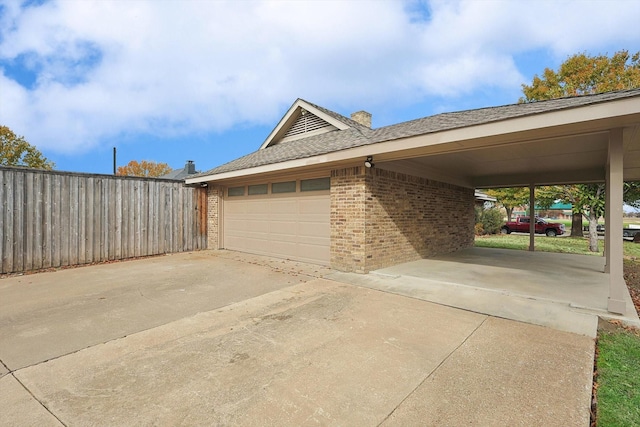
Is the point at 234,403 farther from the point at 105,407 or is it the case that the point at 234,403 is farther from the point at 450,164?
the point at 450,164

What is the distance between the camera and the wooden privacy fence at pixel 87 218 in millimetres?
7297

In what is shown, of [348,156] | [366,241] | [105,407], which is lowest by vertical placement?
[105,407]

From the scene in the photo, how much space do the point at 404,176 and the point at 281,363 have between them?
6.35 metres

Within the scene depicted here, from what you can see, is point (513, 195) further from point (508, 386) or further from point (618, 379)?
point (508, 386)

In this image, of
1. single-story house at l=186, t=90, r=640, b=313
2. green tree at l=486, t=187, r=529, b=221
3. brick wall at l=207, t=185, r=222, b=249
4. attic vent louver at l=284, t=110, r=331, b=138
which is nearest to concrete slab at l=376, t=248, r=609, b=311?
single-story house at l=186, t=90, r=640, b=313

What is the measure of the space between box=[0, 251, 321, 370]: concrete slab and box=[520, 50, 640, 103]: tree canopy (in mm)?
18132

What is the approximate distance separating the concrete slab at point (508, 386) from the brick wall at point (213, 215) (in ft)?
31.7

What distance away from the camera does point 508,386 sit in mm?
2480

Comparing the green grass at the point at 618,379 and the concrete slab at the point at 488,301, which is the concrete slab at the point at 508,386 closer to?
the green grass at the point at 618,379

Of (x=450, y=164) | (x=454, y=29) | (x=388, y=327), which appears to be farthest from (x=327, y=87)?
(x=388, y=327)

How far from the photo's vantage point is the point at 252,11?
27.0 feet

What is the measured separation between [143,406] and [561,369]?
3.58 m

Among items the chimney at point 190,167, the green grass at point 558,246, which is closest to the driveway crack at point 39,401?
the green grass at point 558,246

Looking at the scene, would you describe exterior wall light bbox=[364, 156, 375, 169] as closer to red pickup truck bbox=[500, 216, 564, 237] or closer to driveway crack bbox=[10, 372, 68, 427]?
driveway crack bbox=[10, 372, 68, 427]
